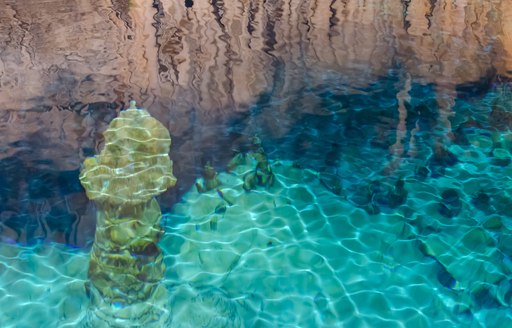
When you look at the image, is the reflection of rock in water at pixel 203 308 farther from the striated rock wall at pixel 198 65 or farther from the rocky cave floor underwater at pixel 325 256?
the striated rock wall at pixel 198 65

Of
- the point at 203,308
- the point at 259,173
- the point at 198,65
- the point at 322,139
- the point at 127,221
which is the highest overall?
the point at 198,65

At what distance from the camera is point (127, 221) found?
10.8 feet

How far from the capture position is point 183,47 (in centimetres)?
828

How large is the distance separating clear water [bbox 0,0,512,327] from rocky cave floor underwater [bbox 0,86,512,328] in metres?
0.02

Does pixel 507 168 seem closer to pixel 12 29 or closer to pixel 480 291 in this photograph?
pixel 480 291

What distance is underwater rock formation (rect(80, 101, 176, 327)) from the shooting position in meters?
3.13

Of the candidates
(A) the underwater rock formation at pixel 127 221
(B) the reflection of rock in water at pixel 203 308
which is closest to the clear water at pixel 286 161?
(B) the reflection of rock in water at pixel 203 308

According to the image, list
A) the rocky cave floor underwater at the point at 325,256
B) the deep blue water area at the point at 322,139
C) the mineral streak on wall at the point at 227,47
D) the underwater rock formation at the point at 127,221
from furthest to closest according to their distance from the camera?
the mineral streak on wall at the point at 227,47
the deep blue water area at the point at 322,139
the rocky cave floor underwater at the point at 325,256
the underwater rock formation at the point at 127,221

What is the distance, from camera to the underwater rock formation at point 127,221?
3.13 metres

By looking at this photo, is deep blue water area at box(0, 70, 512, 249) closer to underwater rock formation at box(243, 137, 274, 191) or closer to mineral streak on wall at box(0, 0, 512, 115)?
underwater rock formation at box(243, 137, 274, 191)

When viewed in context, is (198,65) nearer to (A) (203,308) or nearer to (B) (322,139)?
(B) (322,139)

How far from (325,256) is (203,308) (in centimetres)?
113

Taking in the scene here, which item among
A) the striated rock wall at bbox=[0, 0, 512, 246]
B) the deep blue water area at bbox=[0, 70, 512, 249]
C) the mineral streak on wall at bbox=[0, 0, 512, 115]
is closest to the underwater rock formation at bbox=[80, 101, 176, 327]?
the deep blue water area at bbox=[0, 70, 512, 249]

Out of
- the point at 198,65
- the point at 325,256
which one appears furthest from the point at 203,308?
the point at 198,65
